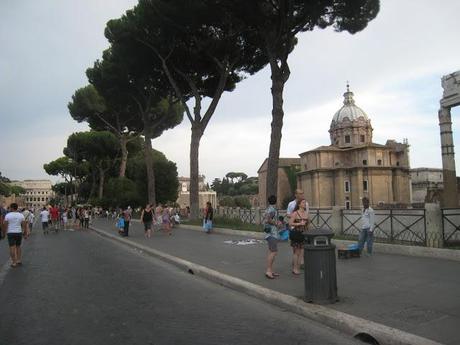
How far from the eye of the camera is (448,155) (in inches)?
821

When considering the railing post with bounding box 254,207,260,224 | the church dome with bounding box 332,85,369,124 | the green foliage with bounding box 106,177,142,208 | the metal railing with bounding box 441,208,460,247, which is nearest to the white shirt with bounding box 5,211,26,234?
the metal railing with bounding box 441,208,460,247

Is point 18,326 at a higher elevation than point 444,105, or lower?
lower

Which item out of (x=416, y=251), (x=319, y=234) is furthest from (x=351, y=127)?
(x=319, y=234)

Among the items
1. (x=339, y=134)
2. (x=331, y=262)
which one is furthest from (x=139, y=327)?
(x=339, y=134)

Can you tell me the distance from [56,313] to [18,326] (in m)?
0.71

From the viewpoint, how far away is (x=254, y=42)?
27.3m

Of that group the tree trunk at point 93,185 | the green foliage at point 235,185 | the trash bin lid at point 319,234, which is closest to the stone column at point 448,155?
the trash bin lid at point 319,234

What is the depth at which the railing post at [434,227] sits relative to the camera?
476 inches

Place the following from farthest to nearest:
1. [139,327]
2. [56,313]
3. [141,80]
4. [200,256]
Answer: [141,80], [200,256], [56,313], [139,327]

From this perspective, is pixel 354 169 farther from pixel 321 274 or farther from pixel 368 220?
pixel 321 274

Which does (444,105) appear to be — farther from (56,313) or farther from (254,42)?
(56,313)

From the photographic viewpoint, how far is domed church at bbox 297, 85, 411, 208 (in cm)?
8450

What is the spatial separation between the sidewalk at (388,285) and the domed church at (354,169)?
73.2 metres

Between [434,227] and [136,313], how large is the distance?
8.39m
